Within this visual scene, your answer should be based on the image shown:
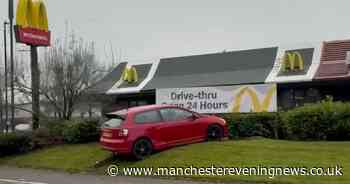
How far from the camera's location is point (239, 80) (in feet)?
108

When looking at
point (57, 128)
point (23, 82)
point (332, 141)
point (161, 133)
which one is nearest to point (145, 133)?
point (161, 133)

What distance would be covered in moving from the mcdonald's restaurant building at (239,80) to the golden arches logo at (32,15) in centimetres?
543

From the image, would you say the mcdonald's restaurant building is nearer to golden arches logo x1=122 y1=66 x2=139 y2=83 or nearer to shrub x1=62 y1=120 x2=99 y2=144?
golden arches logo x1=122 y1=66 x2=139 y2=83

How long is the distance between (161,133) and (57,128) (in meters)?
7.50

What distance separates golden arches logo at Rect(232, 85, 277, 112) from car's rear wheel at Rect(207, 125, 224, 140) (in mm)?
3686

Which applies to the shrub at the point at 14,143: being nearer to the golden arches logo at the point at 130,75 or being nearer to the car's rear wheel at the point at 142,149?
the car's rear wheel at the point at 142,149

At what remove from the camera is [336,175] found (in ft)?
38.7

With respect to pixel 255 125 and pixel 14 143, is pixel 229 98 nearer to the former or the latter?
pixel 255 125

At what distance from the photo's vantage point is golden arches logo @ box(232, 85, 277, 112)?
21.4 meters

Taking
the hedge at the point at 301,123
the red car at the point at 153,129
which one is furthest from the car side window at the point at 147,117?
the hedge at the point at 301,123

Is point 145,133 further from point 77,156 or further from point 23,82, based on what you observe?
point 23,82

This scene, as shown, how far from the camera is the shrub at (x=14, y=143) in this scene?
21.1 m

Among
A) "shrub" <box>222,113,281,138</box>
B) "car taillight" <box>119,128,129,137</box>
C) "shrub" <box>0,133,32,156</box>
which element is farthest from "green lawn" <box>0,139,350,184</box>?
"shrub" <box>0,133,32,156</box>

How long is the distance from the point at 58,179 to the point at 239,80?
19.8m
